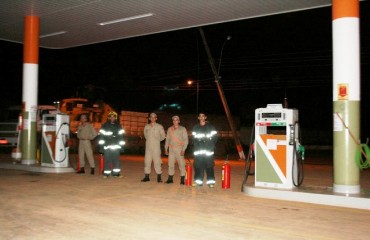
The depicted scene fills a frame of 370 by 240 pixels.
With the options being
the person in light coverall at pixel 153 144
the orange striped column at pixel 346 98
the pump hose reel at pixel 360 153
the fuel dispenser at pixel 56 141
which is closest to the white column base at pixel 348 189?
the orange striped column at pixel 346 98

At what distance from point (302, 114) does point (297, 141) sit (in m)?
54.1

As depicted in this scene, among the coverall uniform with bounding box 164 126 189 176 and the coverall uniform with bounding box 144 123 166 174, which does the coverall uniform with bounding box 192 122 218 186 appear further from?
the coverall uniform with bounding box 144 123 166 174

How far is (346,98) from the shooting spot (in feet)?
31.7

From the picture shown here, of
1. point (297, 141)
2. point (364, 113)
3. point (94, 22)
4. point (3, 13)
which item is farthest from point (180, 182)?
point (364, 113)

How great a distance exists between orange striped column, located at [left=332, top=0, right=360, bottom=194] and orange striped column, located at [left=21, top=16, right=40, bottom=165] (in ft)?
36.2

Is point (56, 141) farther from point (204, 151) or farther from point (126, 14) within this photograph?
point (204, 151)

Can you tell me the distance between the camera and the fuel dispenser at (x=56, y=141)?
48.7 ft

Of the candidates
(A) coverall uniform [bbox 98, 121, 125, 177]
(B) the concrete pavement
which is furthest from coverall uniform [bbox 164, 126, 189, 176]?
(A) coverall uniform [bbox 98, 121, 125, 177]

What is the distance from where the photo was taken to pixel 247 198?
9914mm

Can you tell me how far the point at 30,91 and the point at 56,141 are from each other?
8.37 ft

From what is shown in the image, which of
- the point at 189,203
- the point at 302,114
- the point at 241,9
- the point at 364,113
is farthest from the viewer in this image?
the point at 302,114

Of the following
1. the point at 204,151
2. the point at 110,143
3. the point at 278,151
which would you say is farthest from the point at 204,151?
the point at 110,143

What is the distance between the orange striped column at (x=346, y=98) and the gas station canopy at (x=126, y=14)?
3945mm

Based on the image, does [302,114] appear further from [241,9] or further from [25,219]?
[25,219]
